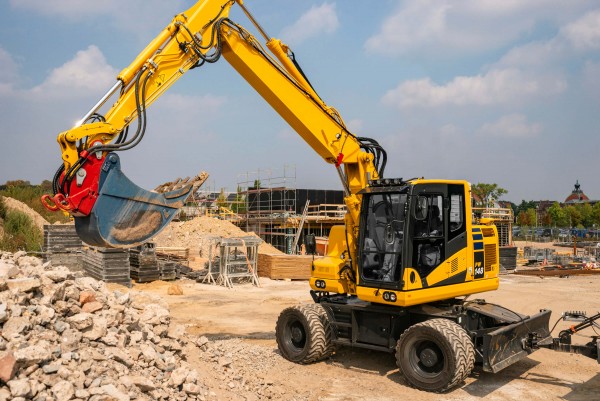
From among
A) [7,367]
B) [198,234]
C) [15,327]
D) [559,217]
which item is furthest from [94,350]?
[559,217]

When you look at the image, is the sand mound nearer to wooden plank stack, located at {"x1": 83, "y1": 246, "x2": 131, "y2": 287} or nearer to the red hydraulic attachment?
wooden plank stack, located at {"x1": 83, "y1": 246, "x2": 131, "y2": 287}

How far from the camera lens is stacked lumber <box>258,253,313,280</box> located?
2281 cm

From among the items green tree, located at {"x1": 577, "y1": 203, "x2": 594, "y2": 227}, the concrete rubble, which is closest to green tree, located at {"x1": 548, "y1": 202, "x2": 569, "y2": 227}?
green tree, located at {"x1": 577, "y1": 203, "x2": 594, "y2": 227}

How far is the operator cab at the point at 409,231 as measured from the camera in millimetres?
8398

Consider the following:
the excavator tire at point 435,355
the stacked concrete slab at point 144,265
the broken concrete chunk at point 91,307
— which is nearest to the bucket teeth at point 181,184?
the broken concrete chunk at point 91,307

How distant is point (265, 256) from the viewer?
2338 centimetres

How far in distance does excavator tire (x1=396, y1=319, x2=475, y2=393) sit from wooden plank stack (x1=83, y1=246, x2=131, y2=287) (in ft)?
41.9

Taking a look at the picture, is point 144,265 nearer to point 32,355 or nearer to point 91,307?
point 91,307

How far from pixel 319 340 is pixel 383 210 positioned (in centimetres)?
245

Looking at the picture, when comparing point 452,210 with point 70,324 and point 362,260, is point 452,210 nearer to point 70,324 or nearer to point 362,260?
point 362,260

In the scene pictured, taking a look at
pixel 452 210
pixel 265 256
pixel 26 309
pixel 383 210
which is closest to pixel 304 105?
pixel 383 210

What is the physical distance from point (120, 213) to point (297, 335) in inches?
157

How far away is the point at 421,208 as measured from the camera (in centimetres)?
852

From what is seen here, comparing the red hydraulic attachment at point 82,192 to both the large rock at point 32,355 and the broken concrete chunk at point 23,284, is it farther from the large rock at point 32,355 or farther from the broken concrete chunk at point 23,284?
the large rock at point 32,355
